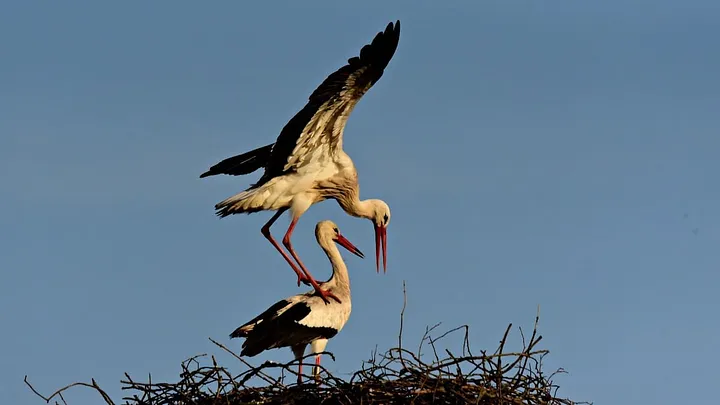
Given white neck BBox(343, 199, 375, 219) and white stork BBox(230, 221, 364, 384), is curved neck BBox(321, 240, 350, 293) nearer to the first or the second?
white stork BBox(230, 221, 364, 384)

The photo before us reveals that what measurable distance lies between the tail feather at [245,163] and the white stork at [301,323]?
1.43m

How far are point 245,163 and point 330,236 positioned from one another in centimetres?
118

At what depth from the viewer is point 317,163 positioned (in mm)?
9789

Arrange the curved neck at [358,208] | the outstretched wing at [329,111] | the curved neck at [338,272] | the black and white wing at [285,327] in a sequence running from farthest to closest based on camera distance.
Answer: the curved neck at [358,208], the curved neck at [338,272], the outstretched wing at [329,111], the black and white wing at [285,327]

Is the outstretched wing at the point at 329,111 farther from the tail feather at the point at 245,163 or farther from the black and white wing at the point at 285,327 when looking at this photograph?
the black and white wing at the point at 285,327

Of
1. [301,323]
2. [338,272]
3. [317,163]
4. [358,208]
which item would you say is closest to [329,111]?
[317,163]

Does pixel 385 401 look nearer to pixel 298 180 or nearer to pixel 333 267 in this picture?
pixel 333 267

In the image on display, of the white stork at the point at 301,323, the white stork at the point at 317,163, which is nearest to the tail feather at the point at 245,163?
the white stork at the point at 317,163

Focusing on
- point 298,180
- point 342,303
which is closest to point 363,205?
point 298,180

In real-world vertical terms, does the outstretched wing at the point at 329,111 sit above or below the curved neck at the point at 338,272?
above

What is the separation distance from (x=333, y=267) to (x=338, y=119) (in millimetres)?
980

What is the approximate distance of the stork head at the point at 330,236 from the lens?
9.55 meters

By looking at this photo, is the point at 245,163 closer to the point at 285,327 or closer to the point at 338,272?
the point at 338,272

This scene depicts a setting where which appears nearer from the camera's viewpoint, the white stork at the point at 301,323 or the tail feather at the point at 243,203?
the white stork at the point at 301,323
